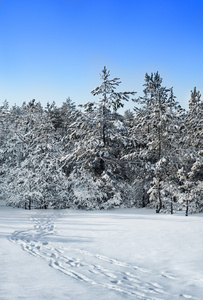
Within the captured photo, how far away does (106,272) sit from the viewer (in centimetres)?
538

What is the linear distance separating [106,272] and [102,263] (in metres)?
0.65

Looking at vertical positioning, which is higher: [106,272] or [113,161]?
[113,161]

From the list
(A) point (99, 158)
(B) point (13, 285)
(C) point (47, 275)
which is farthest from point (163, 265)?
(A) point (99, 158)

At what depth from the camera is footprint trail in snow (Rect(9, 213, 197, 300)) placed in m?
4.41

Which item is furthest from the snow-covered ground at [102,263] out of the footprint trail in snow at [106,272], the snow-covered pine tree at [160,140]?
the snow-covered pine tree at [160,140]

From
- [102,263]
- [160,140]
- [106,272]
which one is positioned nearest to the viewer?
[106,272]

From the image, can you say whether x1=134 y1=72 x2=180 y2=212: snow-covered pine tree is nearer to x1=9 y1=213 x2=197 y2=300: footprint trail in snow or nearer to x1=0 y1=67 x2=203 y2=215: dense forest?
x1=0 y1=67 x2=203 y2=215: dense forest

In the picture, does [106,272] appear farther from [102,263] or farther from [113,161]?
[113,161]

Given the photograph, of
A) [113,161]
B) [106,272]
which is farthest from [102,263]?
[113,161]

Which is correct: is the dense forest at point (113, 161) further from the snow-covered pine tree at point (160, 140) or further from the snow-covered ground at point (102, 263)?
the snow-covered ground at point (102, 263)

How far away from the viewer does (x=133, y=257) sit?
6.54 m

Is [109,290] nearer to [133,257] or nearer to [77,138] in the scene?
[133,257]

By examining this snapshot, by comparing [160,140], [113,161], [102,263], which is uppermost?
[160,140]

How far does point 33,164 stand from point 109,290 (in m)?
17.3
